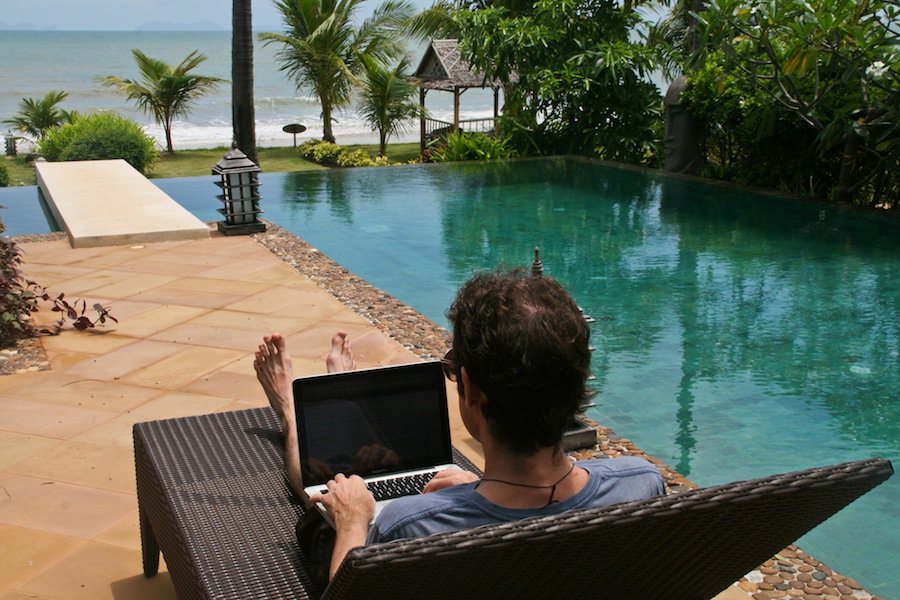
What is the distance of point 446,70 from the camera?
2306 cm

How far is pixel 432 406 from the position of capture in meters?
2.29

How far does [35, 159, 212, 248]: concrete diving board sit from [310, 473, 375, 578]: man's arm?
6615mm

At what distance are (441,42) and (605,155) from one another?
1055 centimetres

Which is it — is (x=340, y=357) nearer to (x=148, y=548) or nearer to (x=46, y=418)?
(x=148, y=548)

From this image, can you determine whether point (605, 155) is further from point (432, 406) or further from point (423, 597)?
point (423, 597)

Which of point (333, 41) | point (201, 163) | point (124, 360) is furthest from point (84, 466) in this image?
point (201, 163)

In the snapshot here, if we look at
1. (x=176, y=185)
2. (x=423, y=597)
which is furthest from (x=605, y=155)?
(x=423, y=597)

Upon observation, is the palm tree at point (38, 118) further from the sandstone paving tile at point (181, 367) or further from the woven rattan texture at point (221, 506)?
the woven rattan texture at point (221, 506)

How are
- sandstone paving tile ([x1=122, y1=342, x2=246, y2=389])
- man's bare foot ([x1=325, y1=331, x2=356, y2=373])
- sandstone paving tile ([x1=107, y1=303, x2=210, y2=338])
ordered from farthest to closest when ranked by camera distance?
sandstone paving tile ([x1=107, y1=303, x2=210, y2=338]), sandstone paving tile ([x1=122, y1=342, x2=246, y2=389]), man's bare foot ([x1=325, y1=331, x2=356, y2=373])

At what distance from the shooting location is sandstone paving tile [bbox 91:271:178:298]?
6.37 meters

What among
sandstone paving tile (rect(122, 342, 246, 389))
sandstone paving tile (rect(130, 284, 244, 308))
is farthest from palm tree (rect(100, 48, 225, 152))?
sandstone paving tile (rect(122, 342, 246, 389))

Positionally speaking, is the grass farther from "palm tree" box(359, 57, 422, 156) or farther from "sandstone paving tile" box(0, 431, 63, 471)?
"sandstone paving tile" box(0, 431, 63, 471)

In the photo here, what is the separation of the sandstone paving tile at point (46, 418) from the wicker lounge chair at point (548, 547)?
1.95 meters

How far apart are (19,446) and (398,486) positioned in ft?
7.58
